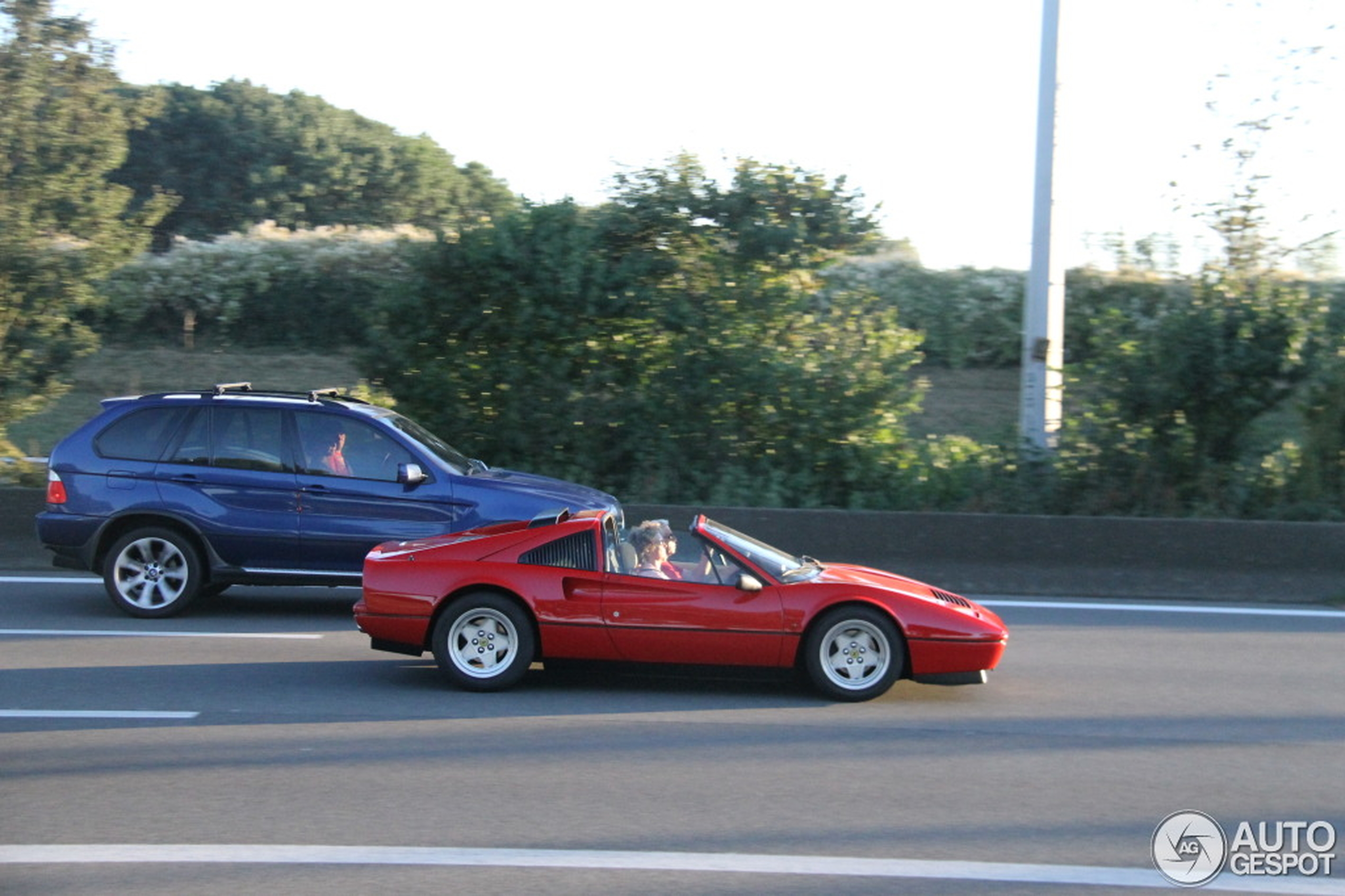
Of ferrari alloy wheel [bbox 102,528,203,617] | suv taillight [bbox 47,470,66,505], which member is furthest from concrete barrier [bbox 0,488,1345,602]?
ferrari alloy wheel [bbox 102,528,203,617]

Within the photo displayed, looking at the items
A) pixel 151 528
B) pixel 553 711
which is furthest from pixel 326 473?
pixel 553 711

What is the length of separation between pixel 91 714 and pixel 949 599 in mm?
5098

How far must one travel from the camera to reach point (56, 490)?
1023 cm

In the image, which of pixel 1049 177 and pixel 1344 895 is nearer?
pixel 1344 895

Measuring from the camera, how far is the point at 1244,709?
788 centimetres

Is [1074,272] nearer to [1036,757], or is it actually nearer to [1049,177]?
[1049,177]

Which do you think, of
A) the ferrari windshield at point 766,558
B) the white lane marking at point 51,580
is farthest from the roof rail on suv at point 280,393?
the ferrari windshield at point 766,558

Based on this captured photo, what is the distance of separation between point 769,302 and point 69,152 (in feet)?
26.5

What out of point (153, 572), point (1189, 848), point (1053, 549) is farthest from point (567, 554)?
point (1053, 549)

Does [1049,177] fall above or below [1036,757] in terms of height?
above

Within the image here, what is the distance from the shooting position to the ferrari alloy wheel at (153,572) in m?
10.2

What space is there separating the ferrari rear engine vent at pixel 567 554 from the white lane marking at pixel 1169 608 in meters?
4.83

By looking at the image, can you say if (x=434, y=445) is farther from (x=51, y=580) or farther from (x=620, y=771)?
(x=620, y=771)

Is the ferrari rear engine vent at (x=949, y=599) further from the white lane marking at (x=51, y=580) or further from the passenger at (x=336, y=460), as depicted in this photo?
the white lane marking at (x=51, y=580)
